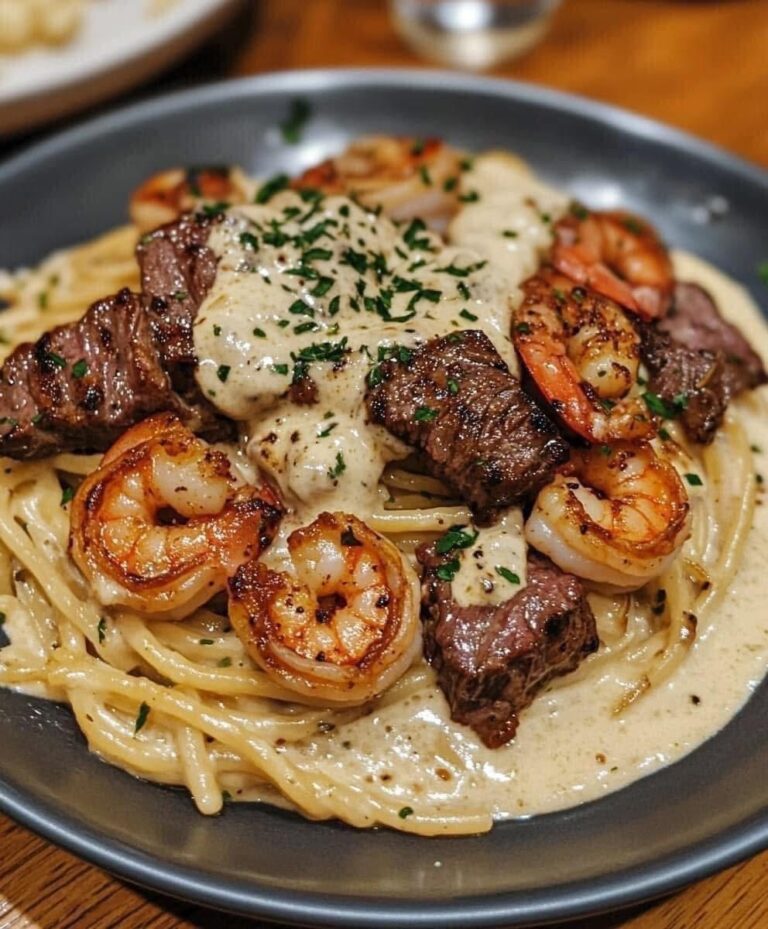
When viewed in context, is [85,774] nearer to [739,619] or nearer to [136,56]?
[739,619]

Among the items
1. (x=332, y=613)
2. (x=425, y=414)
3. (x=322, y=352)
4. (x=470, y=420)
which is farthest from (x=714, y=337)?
(x=332, y=613)

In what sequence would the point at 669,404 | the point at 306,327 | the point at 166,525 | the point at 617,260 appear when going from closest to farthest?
1. the point at 166,525
2. the point at 306,327
3. the point at 669,404
4. the point at 617,260

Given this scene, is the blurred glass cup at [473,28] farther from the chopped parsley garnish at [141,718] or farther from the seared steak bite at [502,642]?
the chopped parsley garnish at [141,718]

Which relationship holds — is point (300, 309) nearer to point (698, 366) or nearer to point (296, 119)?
point (698, 366)

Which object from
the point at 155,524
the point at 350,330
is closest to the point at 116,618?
the point at 155,524

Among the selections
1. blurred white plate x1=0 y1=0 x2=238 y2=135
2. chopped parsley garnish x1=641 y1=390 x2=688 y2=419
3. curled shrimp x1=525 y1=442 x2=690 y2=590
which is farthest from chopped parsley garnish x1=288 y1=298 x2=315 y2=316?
blurred white plate x1=0 y1=0 x2=238 y2=135
